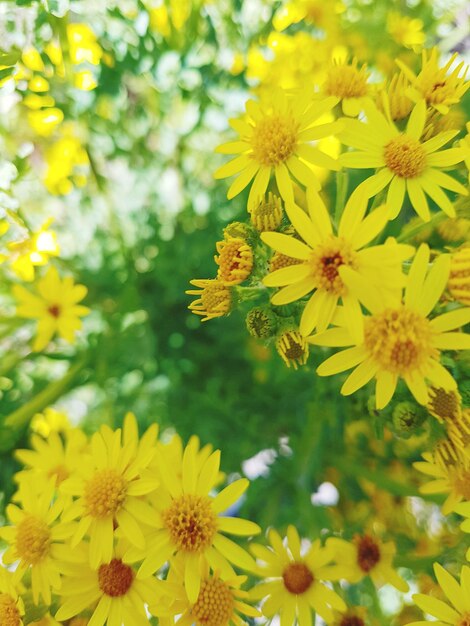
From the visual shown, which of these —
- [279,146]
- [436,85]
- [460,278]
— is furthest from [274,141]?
[460,278]

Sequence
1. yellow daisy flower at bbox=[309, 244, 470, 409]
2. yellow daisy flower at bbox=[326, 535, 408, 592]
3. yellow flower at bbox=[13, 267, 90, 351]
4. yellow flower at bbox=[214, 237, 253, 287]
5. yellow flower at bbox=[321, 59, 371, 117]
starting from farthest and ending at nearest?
1. yellow flower at bbox=[13, 267, 90, 351]
2. yellow daisy flower at bbox=[326, 535, 408, 592]
3. yellow flower at bbox=[321, 59, 371, 117]
4. yellow flower at bbox=[214, 237, 253, 287]
5. yellow daisy flower at bbox=[309, 244, 470, 409]

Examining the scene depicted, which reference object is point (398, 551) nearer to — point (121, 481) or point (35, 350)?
point (121, 481)

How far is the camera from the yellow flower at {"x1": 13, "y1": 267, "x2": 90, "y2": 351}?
2.20 m

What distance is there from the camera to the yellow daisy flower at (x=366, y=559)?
5.72 ft

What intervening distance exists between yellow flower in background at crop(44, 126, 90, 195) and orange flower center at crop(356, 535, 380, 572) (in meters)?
2.10

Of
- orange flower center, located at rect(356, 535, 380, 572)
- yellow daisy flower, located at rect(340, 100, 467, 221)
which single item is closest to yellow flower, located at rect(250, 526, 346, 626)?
orange flower center, located at rect(356, 535, 380, 572)

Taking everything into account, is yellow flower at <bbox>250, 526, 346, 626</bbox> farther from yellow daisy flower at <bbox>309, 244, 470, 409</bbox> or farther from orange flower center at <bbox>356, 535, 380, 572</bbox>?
yellow daisy flower at <bbox>309, 244, 470, 409</bbox>

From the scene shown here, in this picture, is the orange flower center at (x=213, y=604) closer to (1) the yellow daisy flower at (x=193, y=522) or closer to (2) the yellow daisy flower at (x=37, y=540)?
(1) the yellow daisy flower at (x=193, y=522)

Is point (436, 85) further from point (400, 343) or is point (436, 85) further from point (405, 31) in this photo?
point (405, 31)

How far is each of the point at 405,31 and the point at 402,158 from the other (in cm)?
202

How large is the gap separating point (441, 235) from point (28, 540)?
1409 millimetres

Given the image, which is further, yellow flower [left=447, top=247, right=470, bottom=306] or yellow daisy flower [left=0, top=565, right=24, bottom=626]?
yellow daisy flower [left=0, top=565, right=24, bottom=626]

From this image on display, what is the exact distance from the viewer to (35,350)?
2.30m

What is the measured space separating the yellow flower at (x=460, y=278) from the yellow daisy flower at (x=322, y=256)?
178 mm
